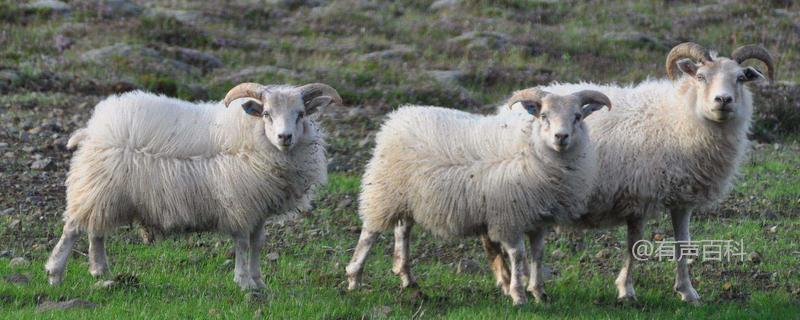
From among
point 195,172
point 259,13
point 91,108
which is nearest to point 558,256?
point 195,172

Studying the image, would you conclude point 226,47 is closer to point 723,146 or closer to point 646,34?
point 646,34

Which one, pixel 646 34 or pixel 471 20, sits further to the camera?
pixel 471 20

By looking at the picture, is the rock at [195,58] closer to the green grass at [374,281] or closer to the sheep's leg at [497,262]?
the green grass at [374,281]

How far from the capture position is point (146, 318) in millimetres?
7414

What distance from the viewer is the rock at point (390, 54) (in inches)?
906

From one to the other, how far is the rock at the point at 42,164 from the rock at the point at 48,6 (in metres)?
13.1

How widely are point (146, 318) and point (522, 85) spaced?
1433 centimetres

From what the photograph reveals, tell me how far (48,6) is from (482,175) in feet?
63.6

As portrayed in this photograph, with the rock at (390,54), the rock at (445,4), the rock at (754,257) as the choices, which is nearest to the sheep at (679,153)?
the rock at (754,257)

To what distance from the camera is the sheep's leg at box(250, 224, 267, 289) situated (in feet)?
29.7

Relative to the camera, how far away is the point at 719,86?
364 inches

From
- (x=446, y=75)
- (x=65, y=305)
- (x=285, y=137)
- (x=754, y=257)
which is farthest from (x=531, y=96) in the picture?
(x=446, y=75)

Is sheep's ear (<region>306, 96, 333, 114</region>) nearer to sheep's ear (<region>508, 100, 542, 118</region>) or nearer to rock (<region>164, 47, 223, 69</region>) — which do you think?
sheep's ear (<region>508, 100, 542, 118</region>)

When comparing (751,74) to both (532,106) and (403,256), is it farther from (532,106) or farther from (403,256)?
(403,256)
